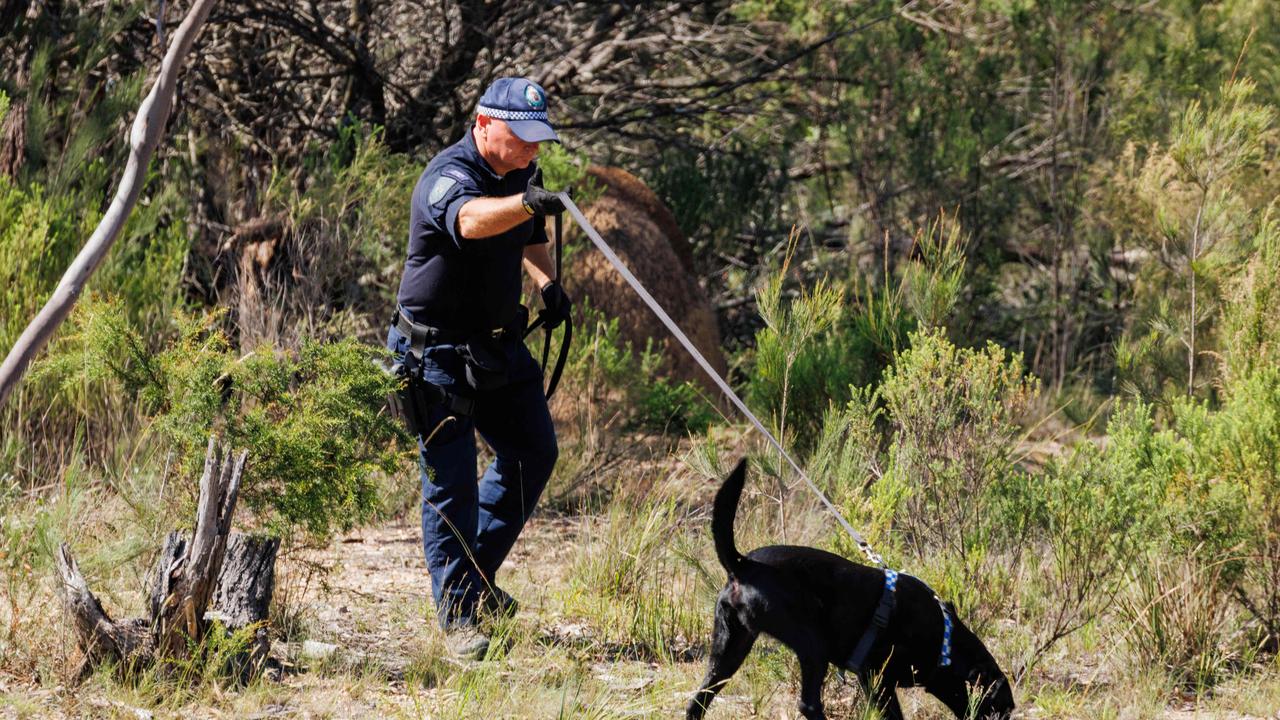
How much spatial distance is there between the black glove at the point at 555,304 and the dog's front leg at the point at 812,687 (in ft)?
5.52

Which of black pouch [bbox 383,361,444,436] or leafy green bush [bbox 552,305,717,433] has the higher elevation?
black pouch [bbox 383,361,444,436]

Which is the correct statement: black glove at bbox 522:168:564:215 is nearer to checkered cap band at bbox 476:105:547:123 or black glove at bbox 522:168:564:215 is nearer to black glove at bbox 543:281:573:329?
checkered cap band at bbox 476:105:547:123

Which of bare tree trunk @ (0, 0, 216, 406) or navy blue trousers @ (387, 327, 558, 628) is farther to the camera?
navy blue trousers @ (387, 327, 558, 628)

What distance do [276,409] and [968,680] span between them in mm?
Answer: 2493

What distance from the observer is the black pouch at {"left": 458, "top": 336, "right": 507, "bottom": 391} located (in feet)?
14.4

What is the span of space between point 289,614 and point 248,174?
4.70 metres

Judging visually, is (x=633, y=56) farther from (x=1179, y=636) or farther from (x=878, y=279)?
(x=1179, y=636)

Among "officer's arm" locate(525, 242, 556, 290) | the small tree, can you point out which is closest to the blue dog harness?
"officer's arm" locate(525, 242, 556, 290)

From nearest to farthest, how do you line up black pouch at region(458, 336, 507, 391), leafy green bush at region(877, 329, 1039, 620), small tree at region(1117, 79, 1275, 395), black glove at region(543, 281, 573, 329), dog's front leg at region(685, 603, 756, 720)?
dog's front leg at region(685, 603, 756, 720) < black pouch at region(458, 336, 507, 391) < leafy green bush at region(877, 329, 1039, 620) < black glove at region(543, 281, 573, 329) < small tree at region(1117, 79, 1275, 395)

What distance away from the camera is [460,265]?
4.37 m

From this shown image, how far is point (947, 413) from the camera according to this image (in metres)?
4.69

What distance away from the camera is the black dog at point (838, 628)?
362 cm

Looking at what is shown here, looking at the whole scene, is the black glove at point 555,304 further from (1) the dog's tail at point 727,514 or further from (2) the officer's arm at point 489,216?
(1) the dog's tail at point 727,514

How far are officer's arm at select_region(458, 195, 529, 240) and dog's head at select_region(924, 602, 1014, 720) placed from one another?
1.81 meters
